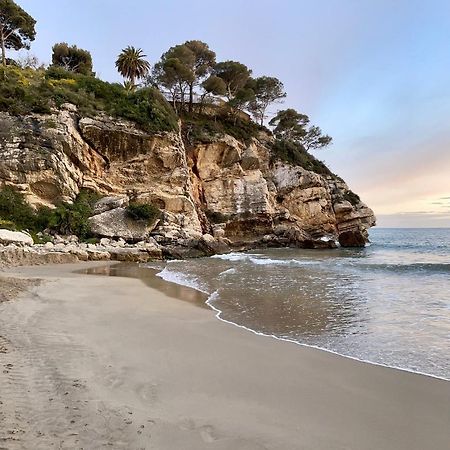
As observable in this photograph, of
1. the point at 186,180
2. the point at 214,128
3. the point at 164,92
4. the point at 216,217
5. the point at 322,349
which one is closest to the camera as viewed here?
the point at 322,349

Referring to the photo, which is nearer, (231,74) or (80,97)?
(80,97)

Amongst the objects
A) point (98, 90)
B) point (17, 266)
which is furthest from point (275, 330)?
point (98, 90)

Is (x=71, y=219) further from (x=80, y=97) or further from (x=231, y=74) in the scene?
(x=231, y=74)

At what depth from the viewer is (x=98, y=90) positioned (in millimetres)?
28375

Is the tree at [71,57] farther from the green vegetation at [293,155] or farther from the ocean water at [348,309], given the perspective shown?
the ocean water at [348,309]

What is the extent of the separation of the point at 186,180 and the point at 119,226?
8.03 metres

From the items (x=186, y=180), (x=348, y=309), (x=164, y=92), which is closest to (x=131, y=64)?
(x=164, y=92)

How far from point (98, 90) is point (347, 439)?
30.8 metres

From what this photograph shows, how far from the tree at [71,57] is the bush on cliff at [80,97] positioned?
10550mm

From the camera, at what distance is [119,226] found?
2239 centimetres

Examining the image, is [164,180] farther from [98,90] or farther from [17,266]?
[17,266]

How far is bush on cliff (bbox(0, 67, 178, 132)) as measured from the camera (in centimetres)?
2295

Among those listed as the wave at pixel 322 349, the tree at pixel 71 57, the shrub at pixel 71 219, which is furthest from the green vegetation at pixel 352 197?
the wave at pixel 322 349

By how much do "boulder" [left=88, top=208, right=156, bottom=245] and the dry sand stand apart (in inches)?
649
